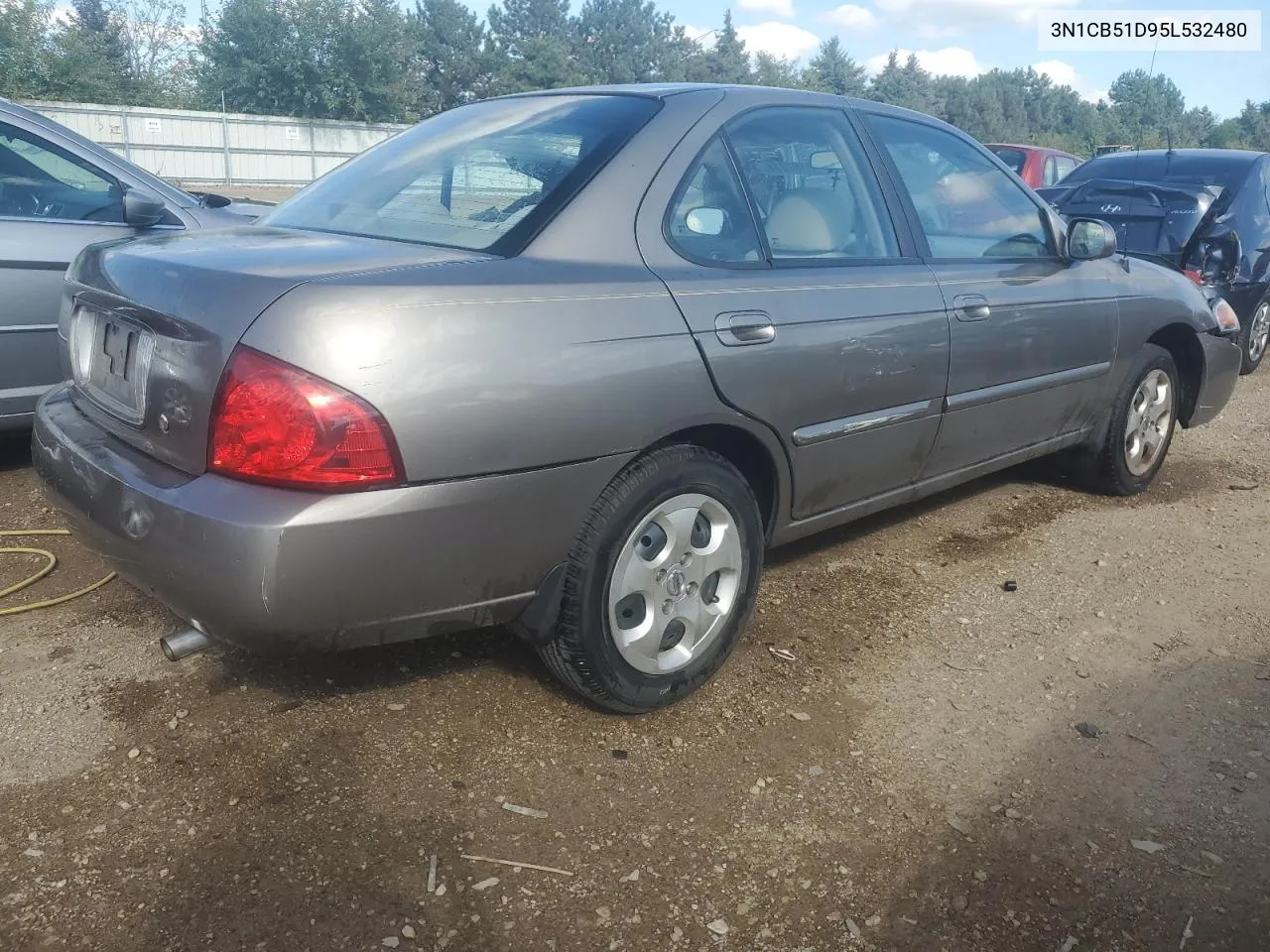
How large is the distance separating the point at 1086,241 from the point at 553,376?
264 cm

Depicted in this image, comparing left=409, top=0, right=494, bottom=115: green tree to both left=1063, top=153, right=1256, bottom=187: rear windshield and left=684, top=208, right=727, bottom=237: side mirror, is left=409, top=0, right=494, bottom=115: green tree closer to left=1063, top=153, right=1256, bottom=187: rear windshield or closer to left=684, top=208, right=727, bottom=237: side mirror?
left=1063, top=153, right=1256, bottom=187: rear windshield

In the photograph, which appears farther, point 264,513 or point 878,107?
point 878,107

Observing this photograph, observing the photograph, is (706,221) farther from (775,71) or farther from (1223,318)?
(775,71)

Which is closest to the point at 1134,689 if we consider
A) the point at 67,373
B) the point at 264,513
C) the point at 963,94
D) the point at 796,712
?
the point at 796,712

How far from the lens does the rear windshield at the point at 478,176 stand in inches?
102

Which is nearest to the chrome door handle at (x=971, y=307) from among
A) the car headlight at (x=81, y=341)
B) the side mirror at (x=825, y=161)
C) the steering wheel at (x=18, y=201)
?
the side mirror at (x=825, y=161)

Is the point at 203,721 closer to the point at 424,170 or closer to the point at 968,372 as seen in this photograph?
the point at 424,170

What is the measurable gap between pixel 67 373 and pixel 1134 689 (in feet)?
10.1

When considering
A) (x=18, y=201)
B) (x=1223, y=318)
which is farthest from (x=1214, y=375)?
(x=18, y=201)

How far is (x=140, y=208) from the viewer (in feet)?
14.1

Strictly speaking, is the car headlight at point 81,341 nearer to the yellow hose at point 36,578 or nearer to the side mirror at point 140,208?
the yellow hose at point 36,578

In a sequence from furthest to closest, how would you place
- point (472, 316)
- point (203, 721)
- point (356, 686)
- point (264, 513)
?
point (356, 686) → point (203, 721) → point (472, 316) → point (264, 513)

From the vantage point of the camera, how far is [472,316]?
2207 mm

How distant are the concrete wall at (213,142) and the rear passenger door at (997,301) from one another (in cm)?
2677
